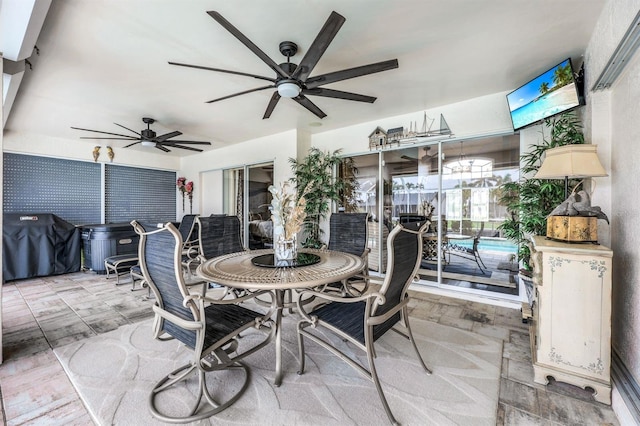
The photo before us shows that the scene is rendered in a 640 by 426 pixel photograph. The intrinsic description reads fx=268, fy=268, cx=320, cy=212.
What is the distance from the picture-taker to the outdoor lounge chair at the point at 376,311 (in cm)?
155

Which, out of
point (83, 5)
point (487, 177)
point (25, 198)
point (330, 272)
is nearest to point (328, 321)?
point (330, 272)

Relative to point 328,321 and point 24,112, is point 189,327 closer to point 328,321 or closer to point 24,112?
point 328,321

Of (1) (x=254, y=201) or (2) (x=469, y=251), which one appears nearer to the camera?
(2) (x=469, y=251)

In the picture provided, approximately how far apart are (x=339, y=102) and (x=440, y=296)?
309 cm

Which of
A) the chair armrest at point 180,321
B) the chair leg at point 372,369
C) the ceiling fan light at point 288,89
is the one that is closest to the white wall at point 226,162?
the ceiling fan light at point 288,89

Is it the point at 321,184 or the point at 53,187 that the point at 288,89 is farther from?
the point at 53,187

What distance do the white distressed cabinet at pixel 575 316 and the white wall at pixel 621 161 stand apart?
0.14 metres

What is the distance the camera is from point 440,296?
12.4 feet

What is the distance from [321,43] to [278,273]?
1.63 metres

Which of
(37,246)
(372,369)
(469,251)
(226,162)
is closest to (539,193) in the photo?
(469,251)

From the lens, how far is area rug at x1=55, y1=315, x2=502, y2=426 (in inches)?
61.7

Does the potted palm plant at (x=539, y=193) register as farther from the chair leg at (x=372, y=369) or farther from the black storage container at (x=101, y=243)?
the black storage container at (x=101, y=243)

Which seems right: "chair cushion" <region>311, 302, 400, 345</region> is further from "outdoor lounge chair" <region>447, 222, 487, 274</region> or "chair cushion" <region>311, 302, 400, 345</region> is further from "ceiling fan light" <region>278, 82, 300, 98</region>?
"outdoor lounge chair" <region>447, 222, 487, 274</region>

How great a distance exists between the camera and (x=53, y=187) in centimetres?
556
